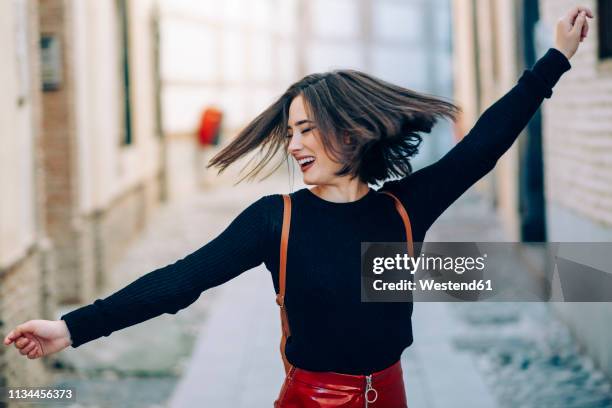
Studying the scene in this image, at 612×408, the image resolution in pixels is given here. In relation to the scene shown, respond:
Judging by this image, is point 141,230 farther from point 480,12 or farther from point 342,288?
point 342,288

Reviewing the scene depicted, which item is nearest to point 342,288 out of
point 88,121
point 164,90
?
point 88,121

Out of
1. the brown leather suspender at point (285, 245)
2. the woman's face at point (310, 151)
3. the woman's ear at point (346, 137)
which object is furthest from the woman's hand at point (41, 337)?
the woman's ear at point (346, 137)

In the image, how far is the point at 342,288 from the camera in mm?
2666

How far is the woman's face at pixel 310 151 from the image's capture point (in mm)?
2773

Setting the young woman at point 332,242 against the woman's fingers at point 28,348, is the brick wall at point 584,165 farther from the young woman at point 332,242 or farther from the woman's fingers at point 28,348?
the woman's fingers at point 28,348

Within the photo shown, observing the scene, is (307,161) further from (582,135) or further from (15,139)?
(582,135)

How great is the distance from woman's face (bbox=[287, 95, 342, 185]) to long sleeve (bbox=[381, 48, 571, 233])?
0.20m

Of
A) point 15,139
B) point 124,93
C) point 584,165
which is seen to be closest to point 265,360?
point 15,139

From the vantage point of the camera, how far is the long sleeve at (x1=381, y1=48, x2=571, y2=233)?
2.86m

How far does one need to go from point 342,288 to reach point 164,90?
15951 millimetres

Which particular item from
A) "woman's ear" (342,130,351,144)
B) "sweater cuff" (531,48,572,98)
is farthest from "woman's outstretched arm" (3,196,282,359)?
"sweater cuff" (531,48,572,98)

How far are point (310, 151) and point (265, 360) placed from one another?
182 inches

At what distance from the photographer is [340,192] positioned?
2.81 metres

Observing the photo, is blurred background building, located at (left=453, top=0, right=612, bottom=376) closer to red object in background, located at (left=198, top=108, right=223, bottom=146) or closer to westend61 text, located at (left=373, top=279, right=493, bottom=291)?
westend61 text, located at (left=373, top=279, right=493, bottom=291)
